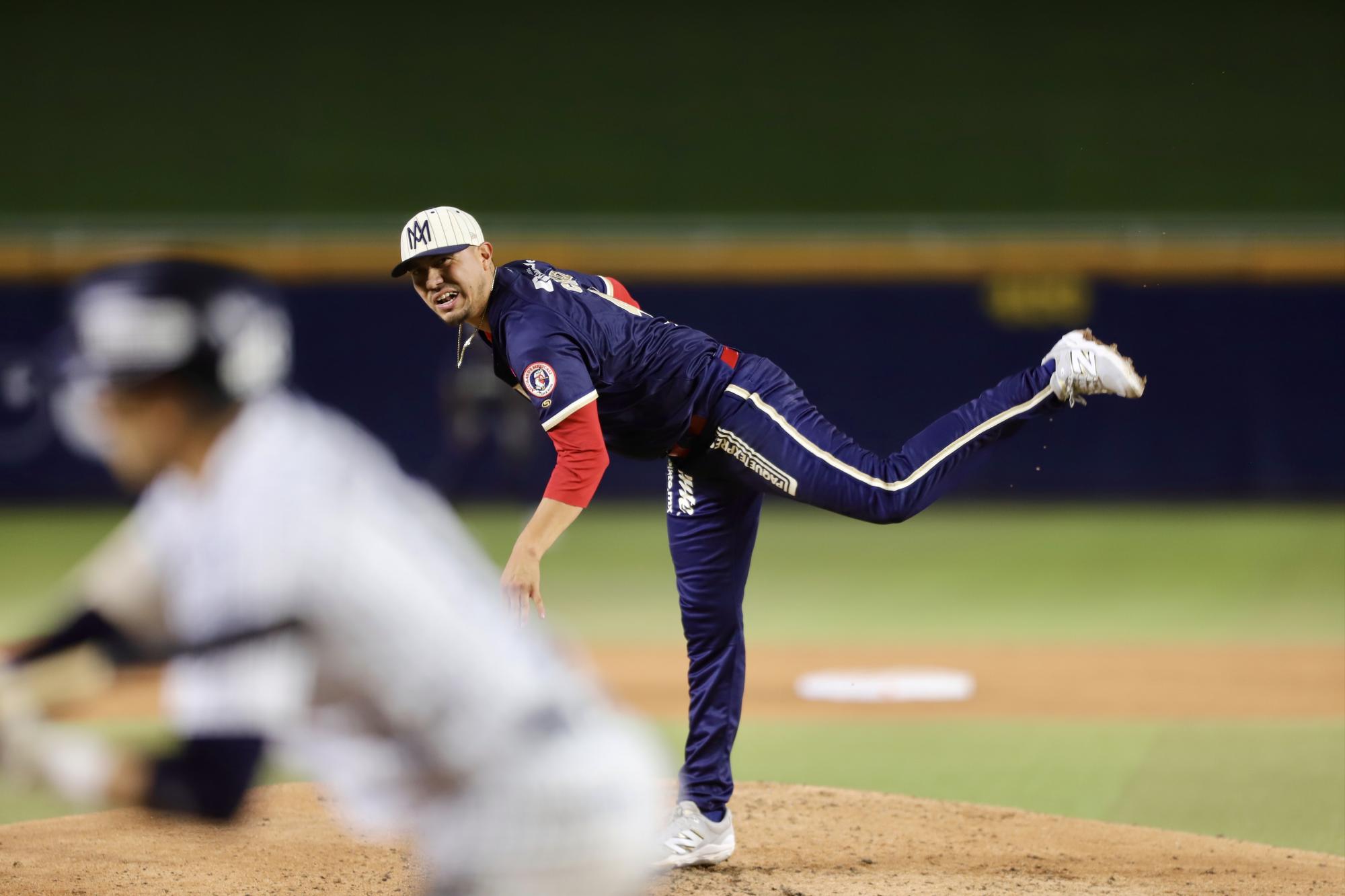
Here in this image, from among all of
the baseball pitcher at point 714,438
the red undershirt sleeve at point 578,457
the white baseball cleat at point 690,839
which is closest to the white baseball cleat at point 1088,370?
the baseball pitcher at point 714,438

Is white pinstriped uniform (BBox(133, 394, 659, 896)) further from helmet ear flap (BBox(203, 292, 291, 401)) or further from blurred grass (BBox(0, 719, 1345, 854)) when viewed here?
blurred grass (BBox(0, 719, 1345, 854))

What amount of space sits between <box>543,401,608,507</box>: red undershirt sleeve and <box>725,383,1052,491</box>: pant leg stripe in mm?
666

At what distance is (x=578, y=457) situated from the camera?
4.40 m

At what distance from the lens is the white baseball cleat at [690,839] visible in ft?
15.9

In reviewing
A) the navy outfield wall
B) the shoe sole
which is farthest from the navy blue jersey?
the navy outfield wall

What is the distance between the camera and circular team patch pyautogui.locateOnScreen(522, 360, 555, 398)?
4.39 m

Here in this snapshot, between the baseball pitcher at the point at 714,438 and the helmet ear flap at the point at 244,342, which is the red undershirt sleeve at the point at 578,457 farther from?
the helmet ear flap at the point at 244,342

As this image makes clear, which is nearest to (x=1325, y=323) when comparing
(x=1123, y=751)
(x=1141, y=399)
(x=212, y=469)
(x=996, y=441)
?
(x=1141, y=399)

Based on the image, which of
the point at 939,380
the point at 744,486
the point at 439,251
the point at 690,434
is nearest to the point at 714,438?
the point at 690,434

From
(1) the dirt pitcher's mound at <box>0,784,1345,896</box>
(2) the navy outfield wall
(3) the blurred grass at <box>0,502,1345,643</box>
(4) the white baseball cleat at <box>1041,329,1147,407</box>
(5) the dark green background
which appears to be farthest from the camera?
(5) the dark green background

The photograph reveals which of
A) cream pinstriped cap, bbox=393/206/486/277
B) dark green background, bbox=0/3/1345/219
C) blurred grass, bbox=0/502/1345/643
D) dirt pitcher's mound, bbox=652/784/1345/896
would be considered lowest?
dirt pitcher's mound, bbox=652/784/1345/896

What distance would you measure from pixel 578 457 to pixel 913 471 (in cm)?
116

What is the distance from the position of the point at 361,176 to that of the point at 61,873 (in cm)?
1638

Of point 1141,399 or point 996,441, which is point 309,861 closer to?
point 996,441
